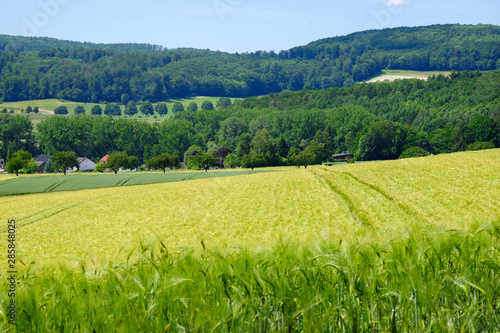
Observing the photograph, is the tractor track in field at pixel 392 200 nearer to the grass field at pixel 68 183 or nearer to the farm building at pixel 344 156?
the grass field at pixel 68 183

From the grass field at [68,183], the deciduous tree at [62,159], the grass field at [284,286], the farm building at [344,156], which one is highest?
the grass field at [284,286]

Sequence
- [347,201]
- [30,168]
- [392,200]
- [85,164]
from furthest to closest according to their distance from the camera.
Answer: [85,164] → [30,168] → [347,201] → [392,200]

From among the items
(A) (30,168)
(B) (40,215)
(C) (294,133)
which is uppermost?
(B) (40,215)

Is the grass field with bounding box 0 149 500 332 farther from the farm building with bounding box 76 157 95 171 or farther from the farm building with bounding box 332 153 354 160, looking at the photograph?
the farm building with bounding box 76 157 95 171

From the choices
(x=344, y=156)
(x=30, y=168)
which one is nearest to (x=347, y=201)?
(x=30, y=168)

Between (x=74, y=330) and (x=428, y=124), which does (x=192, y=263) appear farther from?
(x=428, y=124)

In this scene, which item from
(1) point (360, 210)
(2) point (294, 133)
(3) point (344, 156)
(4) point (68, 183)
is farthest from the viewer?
(2) point (294, 133)

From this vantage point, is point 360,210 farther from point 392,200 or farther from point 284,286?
point 284,286

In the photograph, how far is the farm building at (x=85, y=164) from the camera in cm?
15488

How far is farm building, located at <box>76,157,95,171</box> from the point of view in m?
155

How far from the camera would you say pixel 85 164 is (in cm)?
15712

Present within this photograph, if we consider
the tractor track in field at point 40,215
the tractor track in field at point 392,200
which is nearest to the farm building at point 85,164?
the tractor track in field at point 40,215

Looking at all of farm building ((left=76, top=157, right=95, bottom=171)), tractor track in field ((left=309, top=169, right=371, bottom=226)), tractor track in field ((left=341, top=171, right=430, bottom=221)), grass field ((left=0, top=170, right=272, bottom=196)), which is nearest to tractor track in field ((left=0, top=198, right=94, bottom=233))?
tractor track in field ((left=309, top=169, right=371, bottom=226))

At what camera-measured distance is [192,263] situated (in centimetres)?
656
